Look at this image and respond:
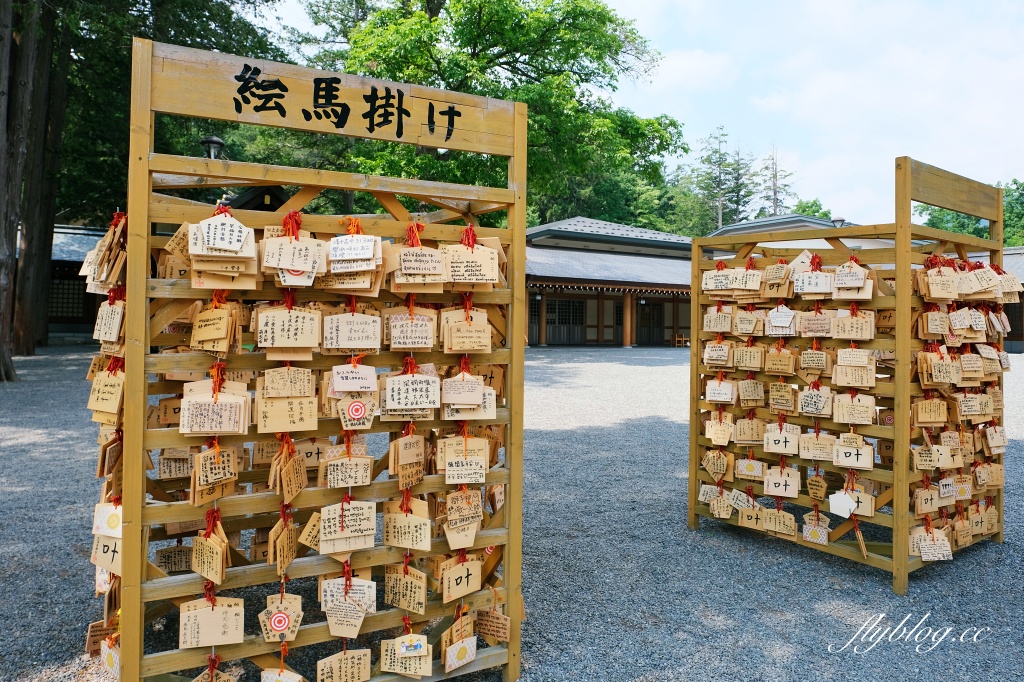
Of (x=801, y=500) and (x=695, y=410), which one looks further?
(x=695, y=410)

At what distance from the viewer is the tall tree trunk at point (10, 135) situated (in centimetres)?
1104

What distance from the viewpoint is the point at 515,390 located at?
274 centimetres

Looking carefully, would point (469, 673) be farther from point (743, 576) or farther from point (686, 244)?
point (686, 244)

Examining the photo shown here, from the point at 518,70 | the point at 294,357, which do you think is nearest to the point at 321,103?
the point at 294,357

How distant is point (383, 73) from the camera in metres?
15.3

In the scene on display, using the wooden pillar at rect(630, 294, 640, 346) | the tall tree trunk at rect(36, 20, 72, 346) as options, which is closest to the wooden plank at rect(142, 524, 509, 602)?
the tall tree trunk at rect(36, 20, 72, 346)

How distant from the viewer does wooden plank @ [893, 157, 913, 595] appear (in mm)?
3611

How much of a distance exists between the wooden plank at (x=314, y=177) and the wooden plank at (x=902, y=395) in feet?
7.87

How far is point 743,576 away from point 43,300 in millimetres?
21017

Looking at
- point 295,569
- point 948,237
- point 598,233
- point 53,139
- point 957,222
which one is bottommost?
point 295,569

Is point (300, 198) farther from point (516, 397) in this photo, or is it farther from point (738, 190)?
point (738, 190)

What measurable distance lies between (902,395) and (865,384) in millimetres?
194

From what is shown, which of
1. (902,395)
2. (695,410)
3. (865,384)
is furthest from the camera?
(695,410)

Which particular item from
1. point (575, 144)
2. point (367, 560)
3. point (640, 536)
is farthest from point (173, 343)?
point (575, 144)
